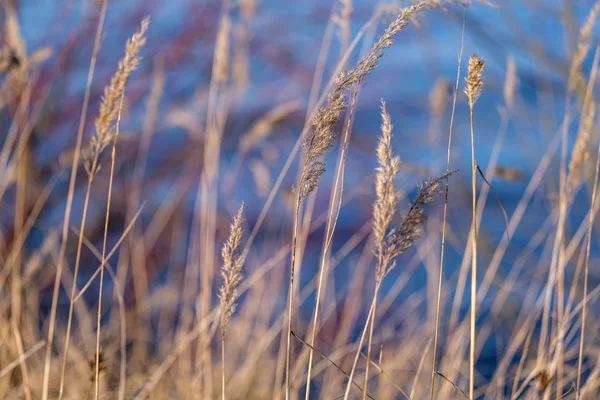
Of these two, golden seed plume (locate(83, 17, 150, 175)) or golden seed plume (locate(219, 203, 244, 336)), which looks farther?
golden seed plume (locate(83, 17, 150, 175))

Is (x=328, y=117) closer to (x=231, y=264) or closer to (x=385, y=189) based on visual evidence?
(x=385, y=189)

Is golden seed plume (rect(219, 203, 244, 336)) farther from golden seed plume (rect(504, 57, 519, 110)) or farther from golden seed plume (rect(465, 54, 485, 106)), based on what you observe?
golden seed plume (rect(504, 57, 519, 110))

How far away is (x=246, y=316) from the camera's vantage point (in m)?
3.10

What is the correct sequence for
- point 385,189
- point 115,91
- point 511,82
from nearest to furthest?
point 385,189
point 115,91
point 511,82

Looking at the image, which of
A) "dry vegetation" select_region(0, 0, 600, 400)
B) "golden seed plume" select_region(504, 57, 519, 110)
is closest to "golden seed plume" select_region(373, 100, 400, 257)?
"dry vegetation" select_region(0, 0, 600, 400)

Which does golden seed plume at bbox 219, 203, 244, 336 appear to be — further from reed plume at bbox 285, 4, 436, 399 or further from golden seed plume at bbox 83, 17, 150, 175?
golden seed plume at bbox 83, 17, 150, 175

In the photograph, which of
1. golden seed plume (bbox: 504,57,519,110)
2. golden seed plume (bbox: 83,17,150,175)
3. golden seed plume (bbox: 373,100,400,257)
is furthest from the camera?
golden seed plume (bbox: 504,57,519,110)

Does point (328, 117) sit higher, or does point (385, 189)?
point (328, 117)

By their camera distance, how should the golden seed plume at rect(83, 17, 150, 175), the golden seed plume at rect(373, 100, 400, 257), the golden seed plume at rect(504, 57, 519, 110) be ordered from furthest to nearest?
1. the golden seed plume at rect(504, 57, 519, 110)
2. the golden seed plume at rect(83, 17, 150, 175)
3. the golden seed plume at rect(373, 100, 400, 257)

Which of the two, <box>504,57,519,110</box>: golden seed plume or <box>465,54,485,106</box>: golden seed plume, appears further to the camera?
<box>504,57,519,110</box>: golden seed plume

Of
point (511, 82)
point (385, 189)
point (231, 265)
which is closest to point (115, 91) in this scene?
point (231, 265)

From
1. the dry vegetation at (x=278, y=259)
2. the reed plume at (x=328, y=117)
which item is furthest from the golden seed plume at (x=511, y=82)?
the reed plume at (x=328, y=117)

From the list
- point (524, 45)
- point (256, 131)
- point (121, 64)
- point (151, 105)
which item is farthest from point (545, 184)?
point (121, 64)

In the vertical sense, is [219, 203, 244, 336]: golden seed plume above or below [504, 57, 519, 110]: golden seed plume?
below
